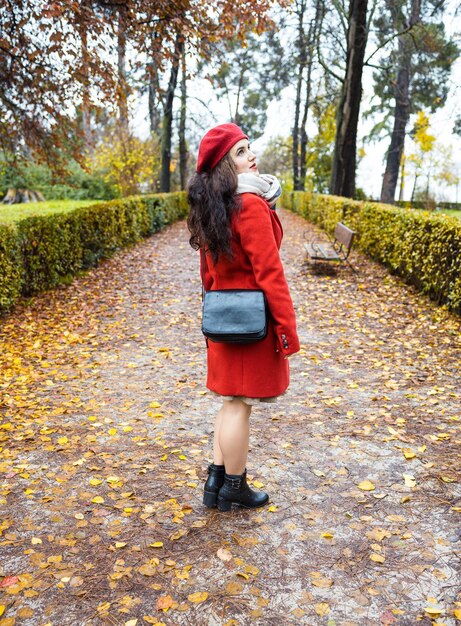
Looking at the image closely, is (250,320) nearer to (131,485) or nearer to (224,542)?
(224,542)

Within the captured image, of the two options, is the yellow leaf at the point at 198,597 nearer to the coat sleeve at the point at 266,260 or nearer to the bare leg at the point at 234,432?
the bare leg at the point at 234,432

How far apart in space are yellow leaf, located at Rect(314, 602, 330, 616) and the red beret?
2.12 m

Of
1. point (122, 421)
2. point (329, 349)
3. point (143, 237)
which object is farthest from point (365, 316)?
point (143, 237)

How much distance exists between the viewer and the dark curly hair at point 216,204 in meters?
2.52

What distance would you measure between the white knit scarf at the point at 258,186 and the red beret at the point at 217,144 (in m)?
0.15

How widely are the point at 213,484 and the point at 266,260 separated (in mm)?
1407

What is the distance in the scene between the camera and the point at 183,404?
473 centimetres

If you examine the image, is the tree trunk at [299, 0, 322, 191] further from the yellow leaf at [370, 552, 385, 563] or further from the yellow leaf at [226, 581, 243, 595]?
the yellow leaf at [226, 581, 243, 595]

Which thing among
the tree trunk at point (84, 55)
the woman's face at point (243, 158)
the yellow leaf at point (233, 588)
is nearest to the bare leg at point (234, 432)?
the yellow leaf at point (233, 588)

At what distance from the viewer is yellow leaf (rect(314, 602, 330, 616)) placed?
236 centimetres

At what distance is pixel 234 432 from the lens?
9.29 feet

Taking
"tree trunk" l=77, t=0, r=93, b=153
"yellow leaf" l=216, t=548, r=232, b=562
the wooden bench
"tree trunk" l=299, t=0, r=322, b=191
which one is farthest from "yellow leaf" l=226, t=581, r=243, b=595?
"tree trunk" l=299, t=0, r=322, b=191

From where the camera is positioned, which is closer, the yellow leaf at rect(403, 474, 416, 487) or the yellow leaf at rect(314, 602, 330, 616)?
the yellow leaf at rect(314, 602, 330, 616)

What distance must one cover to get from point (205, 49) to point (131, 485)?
7.17 m
